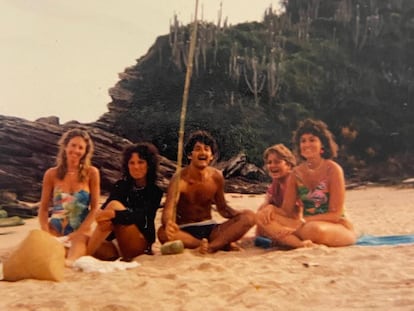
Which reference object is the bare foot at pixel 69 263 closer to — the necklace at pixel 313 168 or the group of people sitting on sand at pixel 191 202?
the group of people sitting on sand at pixel 191 202

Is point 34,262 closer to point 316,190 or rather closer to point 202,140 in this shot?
point 202,140

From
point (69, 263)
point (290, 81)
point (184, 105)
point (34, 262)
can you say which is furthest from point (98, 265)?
point (290, 81)

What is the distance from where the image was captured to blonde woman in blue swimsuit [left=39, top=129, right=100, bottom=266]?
172 inches

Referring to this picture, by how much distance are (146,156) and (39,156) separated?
805 mm

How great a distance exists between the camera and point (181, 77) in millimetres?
4633

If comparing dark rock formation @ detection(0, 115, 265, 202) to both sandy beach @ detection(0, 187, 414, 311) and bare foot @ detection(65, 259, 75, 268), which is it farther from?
bare foot @ detection(65, 259, 75, 268)

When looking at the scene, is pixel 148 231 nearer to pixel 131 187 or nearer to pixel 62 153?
pixel 131 187

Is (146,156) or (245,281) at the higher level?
(146,156)

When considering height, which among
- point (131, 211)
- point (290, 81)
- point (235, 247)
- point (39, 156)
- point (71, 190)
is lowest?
point (235, 247)

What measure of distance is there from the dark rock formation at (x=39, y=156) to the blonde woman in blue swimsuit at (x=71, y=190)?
5 cm

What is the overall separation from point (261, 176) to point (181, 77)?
997 mm

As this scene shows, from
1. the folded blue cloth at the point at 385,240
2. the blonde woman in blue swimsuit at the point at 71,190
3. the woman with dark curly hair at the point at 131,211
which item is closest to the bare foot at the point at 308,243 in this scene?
the folded blue cloth at the point at 385,240

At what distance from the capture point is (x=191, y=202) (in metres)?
4.52

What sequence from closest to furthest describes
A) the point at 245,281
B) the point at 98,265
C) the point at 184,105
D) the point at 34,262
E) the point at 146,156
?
the point at 245,281
the point at 34,262
the point at 98,265
the point at 146,156
the point at 184,105
